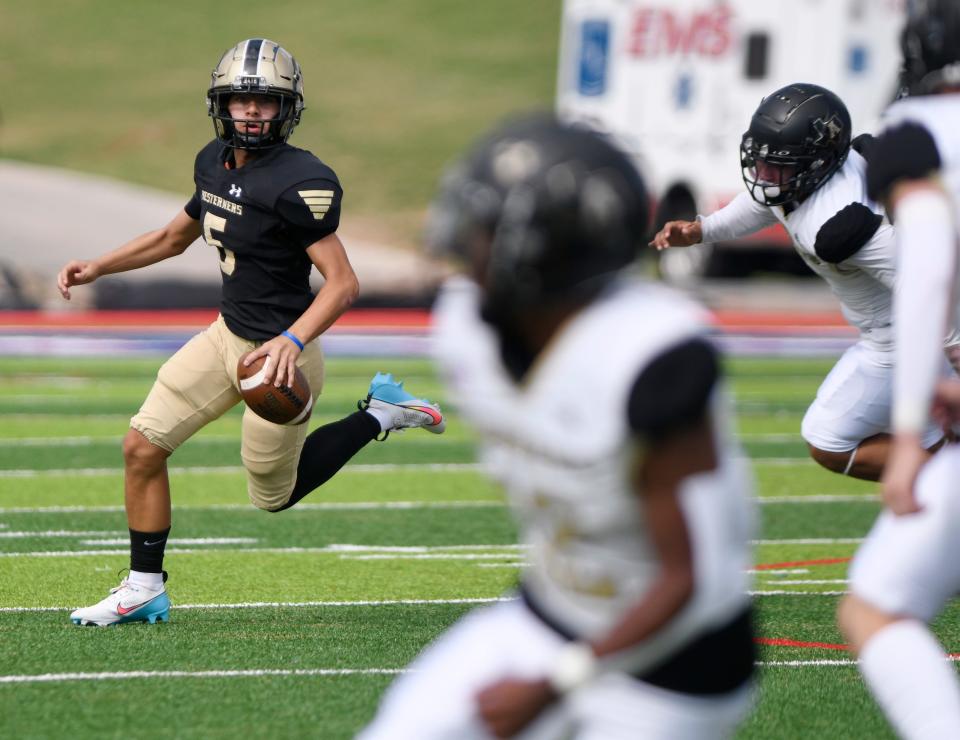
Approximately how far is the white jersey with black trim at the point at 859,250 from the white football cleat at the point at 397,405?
3.99 feet

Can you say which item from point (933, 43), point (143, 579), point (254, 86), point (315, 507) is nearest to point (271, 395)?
point (143, 579)

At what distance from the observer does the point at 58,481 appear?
28.5 feet

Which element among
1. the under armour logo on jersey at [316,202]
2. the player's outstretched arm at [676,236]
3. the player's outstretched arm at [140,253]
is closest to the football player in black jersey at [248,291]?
the under armour logo on jersey at [316,202]

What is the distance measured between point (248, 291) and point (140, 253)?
0.60 m

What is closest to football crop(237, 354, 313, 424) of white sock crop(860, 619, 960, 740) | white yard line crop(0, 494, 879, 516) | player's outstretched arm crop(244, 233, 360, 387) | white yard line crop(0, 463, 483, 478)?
player's outstretched arm crop(244, 233, 360, 387)

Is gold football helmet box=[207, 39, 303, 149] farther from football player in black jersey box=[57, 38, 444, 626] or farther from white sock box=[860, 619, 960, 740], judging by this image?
white sock box=[860, 619, 960, 740]

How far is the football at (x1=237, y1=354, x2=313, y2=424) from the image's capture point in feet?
Answer: 16.3

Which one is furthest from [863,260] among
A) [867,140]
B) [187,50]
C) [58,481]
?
[187,50]

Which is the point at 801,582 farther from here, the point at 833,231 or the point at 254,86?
the point at 254,86

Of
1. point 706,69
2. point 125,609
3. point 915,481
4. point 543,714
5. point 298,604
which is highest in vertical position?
point 915,481

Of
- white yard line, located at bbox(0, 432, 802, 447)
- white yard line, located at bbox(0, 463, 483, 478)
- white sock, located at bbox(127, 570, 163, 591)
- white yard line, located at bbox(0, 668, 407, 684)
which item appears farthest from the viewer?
white yard line, located at bbox(0, 432, 802, 447)

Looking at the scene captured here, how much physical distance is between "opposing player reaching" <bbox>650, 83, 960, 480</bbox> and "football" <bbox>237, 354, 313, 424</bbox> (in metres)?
1.32

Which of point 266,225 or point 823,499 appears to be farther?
point 823,499

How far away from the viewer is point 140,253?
5.57m
